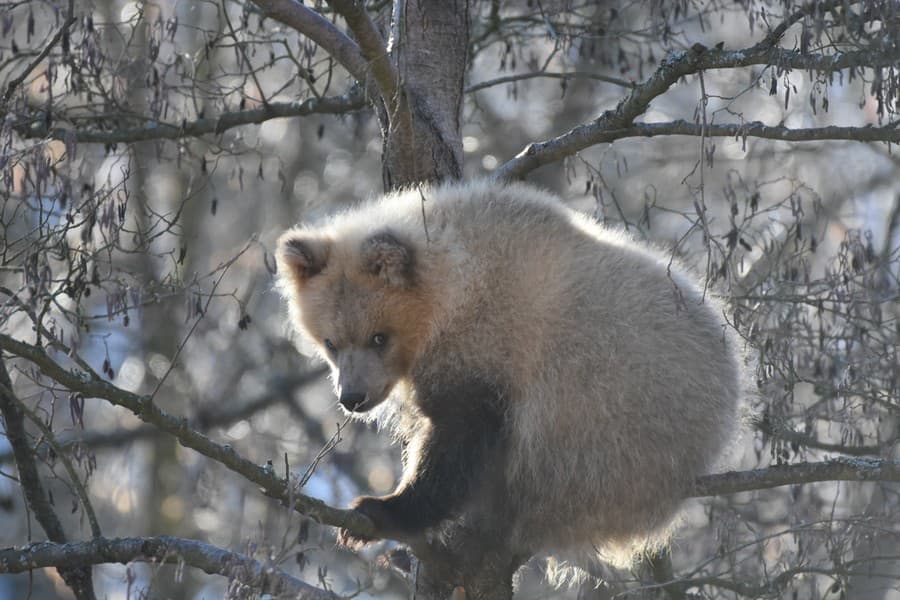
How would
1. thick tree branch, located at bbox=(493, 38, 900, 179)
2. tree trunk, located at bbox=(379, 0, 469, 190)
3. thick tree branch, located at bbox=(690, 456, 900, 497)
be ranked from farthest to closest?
tree trunk, located at bbox=(379, 0, 469, 190)
thick tree branch, located at bbox=(690, 456, 900, 497)
thick tree branch, located at bbox=(493, 38, 900, 179)

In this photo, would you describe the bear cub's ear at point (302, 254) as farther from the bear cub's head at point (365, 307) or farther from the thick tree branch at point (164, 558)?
the thick tree branch at point (164, 558)

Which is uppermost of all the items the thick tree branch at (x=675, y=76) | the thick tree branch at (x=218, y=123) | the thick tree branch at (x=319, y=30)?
the thick tree branch at (x=218, y=123)

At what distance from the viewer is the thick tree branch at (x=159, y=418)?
153 inches

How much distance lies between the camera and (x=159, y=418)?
392 cm

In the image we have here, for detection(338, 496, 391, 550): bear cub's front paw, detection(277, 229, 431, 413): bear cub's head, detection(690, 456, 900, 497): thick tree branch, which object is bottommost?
detection(690, 456, 900, 497): thick tree branch

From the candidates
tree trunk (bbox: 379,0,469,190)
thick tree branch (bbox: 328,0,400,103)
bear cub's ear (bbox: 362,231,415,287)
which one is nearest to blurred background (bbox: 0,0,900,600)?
tree trunk (bbox: 379,0,469,190)

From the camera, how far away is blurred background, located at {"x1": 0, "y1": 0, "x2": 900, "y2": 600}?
197 inches

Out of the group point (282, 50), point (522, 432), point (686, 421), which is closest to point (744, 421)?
point (686, 421)

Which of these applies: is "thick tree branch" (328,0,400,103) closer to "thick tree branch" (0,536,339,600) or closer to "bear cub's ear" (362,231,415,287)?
"bear cub's ear" (362,231,415,287)

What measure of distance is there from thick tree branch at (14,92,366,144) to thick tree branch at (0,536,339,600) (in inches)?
94.7

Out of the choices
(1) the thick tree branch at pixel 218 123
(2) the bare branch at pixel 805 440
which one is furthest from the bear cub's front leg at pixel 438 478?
(1) the thick tree branch at pixel 218 123

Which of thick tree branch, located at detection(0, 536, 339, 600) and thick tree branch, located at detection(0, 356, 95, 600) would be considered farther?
thick tree branch, located at detection(0, 356, 95, 600)

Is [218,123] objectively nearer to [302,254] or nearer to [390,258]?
[302,254]

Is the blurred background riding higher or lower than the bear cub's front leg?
higher
